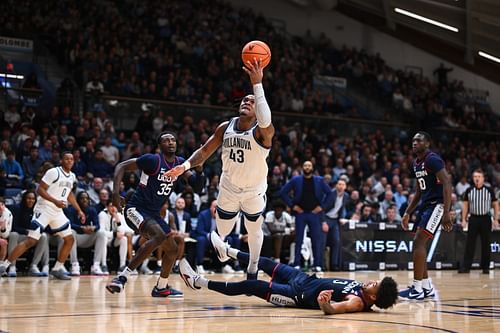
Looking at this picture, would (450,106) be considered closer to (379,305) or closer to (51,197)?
(51,197)

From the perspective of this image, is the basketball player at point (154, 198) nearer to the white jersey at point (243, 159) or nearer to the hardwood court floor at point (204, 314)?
the hardwood court floor at point (204, 314)

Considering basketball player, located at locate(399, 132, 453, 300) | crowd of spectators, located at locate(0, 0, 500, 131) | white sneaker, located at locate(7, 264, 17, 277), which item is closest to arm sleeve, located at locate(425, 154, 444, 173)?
basketball player, located at locate(399, 132, 453, 300)

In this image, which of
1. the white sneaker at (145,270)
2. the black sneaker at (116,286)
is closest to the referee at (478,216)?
the white sneaker at (145,270)

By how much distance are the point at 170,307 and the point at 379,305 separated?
206cm

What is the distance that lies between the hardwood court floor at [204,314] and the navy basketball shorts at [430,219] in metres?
0.84

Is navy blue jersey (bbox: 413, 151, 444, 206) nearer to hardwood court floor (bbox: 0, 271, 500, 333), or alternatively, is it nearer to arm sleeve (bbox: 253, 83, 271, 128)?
hardwood court floor (bbox: 0, 271, 500, 333)

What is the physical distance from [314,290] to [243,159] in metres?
1.66

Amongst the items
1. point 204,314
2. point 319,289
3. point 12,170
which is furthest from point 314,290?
point 12,170

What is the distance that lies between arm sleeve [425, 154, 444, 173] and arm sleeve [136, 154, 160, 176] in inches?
129

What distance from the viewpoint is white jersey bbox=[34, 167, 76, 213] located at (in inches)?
466

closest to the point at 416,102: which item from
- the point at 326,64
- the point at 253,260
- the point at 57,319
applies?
the point at 326,64

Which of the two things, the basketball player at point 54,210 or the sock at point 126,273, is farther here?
the basketball player at point 54,210

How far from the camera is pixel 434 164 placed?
8.98m

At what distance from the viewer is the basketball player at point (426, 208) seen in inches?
349
